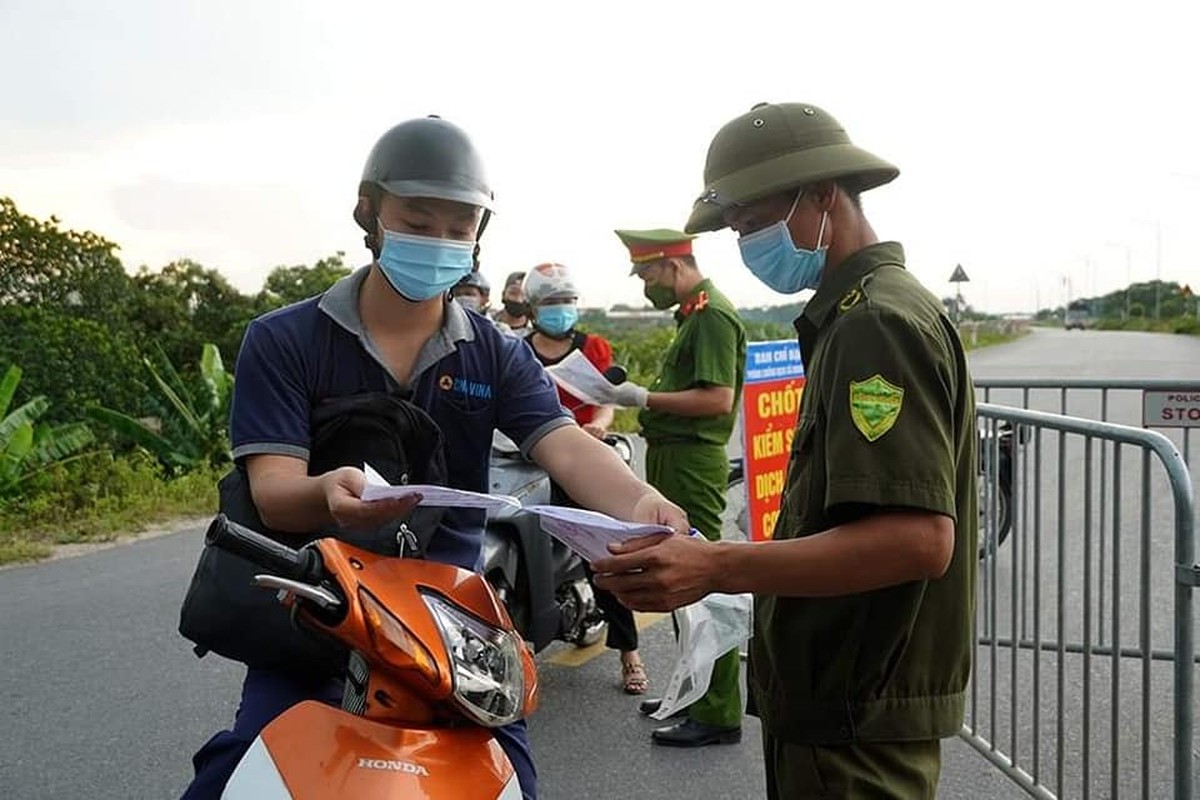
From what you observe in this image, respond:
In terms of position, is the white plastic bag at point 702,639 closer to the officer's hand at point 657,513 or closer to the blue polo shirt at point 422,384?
the officer's hand at point 657,513

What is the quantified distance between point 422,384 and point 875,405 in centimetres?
94

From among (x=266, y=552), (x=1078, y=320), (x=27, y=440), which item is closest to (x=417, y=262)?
(x=266, y=552)

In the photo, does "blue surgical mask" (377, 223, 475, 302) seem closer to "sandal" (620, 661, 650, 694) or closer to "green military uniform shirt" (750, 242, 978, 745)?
"green military uniform shirt" (750, 242, 978, 745)

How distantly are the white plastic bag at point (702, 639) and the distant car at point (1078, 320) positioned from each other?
3915 inches

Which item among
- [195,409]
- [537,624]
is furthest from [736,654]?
[195,409]

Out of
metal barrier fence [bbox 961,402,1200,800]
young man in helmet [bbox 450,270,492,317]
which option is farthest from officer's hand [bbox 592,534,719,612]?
young man in helmet [bbox 450,270,492,317]

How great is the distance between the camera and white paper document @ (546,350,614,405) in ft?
15.0

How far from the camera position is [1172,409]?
140 inches

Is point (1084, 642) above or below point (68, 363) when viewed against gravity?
below

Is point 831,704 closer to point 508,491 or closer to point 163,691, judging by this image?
point 508,491

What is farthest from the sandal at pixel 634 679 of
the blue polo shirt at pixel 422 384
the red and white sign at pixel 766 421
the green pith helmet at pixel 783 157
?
the green pith helmet at pixel 783 157

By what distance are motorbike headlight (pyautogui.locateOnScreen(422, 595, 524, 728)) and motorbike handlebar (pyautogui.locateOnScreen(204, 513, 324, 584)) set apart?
0.21 m

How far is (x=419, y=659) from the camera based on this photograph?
1.66m

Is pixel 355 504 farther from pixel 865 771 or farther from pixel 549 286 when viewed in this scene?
pixel 549 286
